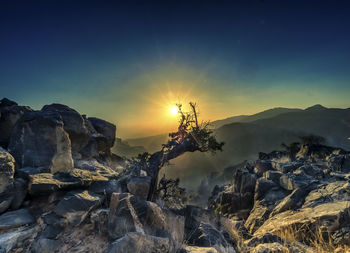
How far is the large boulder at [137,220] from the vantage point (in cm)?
425

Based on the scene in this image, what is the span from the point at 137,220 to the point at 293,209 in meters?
7.12

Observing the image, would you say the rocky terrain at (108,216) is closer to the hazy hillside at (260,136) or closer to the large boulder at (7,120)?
the large boulder at (7,120)

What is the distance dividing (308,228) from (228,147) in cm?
13175

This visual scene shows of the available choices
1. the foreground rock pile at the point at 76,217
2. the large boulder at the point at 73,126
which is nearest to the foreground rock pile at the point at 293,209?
the foreground rock pile at the point at 76,217

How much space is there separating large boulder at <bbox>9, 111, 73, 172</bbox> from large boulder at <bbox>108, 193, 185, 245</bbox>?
5.08m

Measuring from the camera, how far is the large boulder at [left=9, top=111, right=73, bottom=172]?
751cm

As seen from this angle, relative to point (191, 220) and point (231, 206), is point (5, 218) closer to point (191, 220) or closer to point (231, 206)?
point (191, 220)

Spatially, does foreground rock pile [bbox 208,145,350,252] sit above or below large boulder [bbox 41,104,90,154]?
below

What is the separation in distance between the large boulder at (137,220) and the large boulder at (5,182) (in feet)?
9.81

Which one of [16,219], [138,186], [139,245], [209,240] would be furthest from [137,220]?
[138,186]

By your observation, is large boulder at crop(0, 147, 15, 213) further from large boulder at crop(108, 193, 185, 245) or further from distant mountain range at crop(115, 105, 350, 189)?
distant mountain range at crop(115, 105, 350, 189)

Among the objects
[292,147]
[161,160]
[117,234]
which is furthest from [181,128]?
[292,147]

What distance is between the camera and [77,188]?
6.42 meters

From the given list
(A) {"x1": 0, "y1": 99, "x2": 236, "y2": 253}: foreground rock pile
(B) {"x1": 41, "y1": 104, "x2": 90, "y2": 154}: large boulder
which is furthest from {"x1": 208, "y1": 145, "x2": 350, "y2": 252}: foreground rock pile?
(B) {"x1": 41, "y1": 104, "x2": 90, "y2": 154}: large boulder
